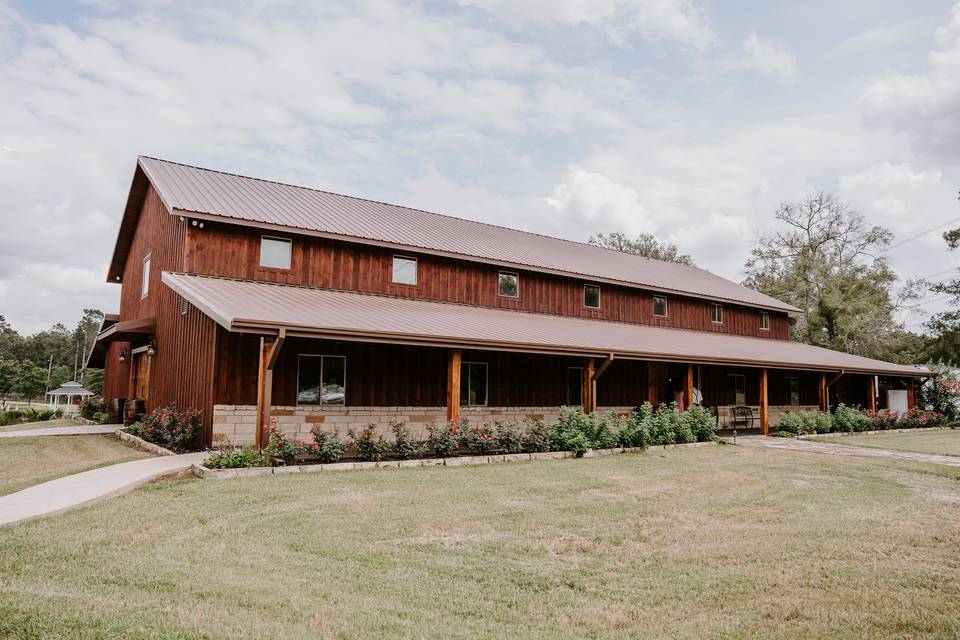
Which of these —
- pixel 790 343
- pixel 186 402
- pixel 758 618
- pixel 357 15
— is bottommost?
pixel 758 618

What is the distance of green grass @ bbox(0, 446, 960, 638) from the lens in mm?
4371

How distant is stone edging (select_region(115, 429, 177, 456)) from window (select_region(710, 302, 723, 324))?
20588mm

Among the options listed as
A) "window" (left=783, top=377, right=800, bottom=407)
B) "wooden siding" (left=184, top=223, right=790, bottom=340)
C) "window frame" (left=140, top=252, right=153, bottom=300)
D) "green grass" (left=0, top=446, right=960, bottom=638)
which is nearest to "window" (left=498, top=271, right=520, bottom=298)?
"wooden siding" (left=184, top=223, right=790, bottom=340)

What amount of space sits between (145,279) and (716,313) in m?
20.5

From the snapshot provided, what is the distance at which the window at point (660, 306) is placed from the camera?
24.1 m

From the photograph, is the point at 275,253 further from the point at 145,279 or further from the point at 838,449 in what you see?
the point at 838,449

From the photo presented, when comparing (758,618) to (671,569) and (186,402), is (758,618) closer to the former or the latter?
(671,569)

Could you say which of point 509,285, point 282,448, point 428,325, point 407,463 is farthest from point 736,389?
point 282,448

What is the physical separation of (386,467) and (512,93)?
1347 centimetres

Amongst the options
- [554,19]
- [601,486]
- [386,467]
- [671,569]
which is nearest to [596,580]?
[671,569]

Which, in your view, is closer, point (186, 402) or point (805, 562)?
point (805, 562)

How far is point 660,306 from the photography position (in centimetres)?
2431

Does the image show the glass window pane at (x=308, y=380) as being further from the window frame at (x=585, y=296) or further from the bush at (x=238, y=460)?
the window frame at (x=585, y=296)

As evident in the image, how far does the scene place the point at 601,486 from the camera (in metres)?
9.94
